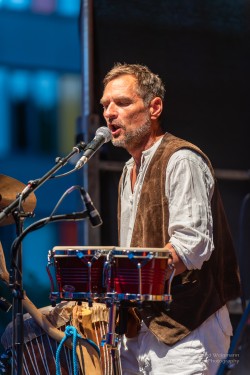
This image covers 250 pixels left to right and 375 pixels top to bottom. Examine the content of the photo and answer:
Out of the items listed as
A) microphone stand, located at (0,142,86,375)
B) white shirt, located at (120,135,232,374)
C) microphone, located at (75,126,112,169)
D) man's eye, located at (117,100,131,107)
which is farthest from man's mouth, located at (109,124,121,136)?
microphone stand, located at (0,142,86,375)

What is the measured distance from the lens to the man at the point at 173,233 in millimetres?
3576

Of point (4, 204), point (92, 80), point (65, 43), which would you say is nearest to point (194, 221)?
point (4, 204)

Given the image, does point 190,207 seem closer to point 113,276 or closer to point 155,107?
point 113,276

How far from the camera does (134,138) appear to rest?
4.02 m

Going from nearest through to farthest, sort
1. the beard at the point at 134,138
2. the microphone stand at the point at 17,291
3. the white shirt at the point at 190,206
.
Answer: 1. the microphone stand at the point at 17,291
2. the white shirt at the point at 190,206
3. the beard at the point at 134,138

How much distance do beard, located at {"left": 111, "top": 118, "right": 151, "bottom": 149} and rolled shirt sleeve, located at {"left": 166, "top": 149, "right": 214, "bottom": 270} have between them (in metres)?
0.31

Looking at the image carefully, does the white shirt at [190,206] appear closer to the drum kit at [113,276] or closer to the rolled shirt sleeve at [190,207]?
the rolled shirt sleeve at [190,207]

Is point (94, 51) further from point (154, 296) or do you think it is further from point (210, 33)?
point (154, 296)

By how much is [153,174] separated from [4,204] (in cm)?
81

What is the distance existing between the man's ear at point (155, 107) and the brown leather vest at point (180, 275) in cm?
16

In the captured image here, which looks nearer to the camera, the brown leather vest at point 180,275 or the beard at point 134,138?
the brown leather vest at point 180,275

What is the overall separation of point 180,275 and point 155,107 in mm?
914

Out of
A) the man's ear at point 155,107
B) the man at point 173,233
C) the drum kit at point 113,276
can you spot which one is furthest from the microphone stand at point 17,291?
the man's ear at point 155,107

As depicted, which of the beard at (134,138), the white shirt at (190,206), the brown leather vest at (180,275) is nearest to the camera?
the white shirt at (190,206)
